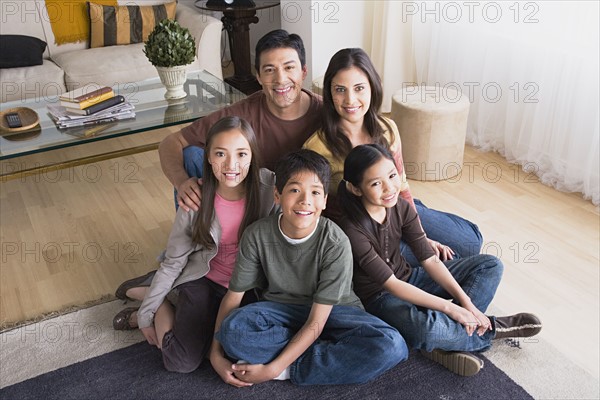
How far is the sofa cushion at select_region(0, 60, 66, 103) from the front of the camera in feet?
10.3

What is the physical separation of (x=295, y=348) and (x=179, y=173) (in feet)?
2.15

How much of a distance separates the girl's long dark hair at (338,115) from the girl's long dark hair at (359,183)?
0.13 m

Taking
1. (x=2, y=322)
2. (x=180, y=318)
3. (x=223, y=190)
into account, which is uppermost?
(x=223, y=190)

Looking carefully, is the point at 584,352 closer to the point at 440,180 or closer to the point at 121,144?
the point at 440,180

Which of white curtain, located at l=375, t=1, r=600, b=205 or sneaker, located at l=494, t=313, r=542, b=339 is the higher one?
white curtain, located at l=375, t=1, r=600, b=205

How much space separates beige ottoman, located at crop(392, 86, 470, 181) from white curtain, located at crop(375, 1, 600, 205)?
11 centimetres

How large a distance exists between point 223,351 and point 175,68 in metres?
1.33

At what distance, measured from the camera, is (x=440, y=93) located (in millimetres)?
2863

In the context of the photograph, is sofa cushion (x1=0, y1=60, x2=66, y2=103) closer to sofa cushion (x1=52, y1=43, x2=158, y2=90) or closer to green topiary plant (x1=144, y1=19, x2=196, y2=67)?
sofa cushion (x1=52, y1=43, x2=158, y2=90)

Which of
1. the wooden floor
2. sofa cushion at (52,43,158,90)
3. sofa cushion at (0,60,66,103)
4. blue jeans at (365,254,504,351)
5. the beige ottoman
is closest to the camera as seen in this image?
blue jeans at (365,254,504,351)

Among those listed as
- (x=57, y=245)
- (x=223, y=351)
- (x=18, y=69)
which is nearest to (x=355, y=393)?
(x=223, y=351)

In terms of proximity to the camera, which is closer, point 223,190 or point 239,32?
point 223,190

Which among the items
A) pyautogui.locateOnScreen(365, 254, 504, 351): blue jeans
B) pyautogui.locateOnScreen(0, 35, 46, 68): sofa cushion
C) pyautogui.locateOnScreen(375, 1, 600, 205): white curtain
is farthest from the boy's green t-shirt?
pyautogui.locateOnScreen(0, 35, 46, 68): sofa cushion

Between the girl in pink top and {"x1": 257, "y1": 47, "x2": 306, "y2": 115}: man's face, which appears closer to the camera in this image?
the girl in pink top
